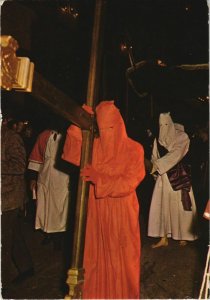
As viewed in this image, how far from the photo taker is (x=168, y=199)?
5.80m

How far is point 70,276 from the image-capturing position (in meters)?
1.92

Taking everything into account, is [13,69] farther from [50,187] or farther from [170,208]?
[170,208]

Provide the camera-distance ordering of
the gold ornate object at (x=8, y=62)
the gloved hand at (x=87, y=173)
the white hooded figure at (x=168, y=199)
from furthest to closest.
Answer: the white hooded figure at (x=168, y=199), the gloved hand at (x=87, y=173), the gold ornate object at (x=8, y=62)

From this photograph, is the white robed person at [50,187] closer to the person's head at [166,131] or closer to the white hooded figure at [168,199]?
the white hooded figure at [168,199]

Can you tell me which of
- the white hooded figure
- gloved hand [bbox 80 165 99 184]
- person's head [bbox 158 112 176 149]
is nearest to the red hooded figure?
gloved hand [bbox 80 165 99 184]

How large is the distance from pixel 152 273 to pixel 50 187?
2.32 metres

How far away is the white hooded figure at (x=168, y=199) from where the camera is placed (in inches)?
218

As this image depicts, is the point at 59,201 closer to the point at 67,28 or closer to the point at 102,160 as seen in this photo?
the point at 102,160

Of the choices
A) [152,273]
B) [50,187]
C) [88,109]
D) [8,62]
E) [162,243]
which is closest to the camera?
[8,62]

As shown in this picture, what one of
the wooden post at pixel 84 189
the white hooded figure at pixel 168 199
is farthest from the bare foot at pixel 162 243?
the wooden post at pixel 84 189

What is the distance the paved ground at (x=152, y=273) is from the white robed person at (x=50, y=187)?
1.50 ft

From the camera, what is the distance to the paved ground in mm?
3480

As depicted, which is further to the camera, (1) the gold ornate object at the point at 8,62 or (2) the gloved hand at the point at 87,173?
(2) the gloved hand at the point at 87,173

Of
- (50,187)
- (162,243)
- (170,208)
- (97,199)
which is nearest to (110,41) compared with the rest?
(50,187)
